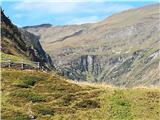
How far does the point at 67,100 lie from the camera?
189ft

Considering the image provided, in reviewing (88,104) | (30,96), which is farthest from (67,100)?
(30,96)

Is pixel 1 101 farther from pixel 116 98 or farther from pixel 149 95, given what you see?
pixel 149 95

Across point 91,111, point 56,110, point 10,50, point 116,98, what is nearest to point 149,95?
point 116,98

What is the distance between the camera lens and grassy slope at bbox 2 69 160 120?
52375 mm

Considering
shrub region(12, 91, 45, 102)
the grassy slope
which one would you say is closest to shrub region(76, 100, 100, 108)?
the grassy slope

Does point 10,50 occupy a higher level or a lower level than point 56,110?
higher

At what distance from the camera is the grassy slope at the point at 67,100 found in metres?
52.4

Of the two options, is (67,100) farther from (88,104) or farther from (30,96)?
(30,96)

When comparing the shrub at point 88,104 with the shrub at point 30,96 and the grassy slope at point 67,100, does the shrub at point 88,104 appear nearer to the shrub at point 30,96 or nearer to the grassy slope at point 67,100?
the grassy slope at point 67,100

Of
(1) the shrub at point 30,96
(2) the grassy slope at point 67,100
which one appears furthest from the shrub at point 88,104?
(1) the shrub at point 30,96

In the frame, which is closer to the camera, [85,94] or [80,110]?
[80,110]

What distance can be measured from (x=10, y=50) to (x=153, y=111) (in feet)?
138

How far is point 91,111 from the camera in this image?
54656 millimetres

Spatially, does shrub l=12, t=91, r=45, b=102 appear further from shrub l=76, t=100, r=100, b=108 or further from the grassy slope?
shrub l=76, t=100, r=100, b=108
